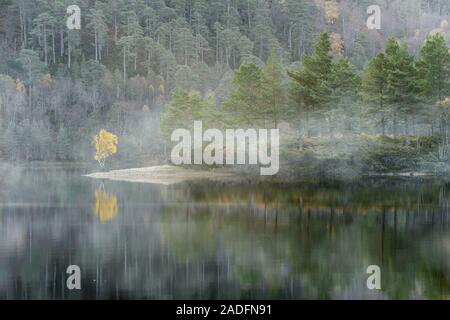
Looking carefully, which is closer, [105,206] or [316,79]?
[105,206]

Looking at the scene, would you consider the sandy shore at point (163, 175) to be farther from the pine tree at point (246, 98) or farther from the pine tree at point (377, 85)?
the pine tree at point (377, 85)

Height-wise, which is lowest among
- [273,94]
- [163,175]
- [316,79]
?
[163,175]

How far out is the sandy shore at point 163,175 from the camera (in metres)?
43.4

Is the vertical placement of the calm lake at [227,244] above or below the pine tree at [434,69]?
below

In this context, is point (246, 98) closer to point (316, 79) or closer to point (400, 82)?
point (316, 79)

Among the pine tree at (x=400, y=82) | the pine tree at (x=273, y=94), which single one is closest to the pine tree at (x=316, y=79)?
the pine tree at (x=273, y=94)

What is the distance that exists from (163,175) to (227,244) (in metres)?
26.2

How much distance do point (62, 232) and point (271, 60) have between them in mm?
30337

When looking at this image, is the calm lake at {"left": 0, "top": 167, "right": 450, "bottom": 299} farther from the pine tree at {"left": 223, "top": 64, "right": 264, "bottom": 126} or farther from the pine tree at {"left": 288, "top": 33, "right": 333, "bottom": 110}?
the pine tree at {"left": 223, "top": 64, "right": 264, "bottom": 126}

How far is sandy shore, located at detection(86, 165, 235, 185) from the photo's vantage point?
43403 mm

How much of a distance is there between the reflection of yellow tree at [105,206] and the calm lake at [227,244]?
76mm

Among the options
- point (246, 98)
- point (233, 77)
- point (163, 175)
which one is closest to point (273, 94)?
point (246, 98)

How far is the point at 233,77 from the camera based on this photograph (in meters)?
64.4

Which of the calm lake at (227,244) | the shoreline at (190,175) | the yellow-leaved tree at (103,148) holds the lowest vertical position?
the calm lake at (227,244)
